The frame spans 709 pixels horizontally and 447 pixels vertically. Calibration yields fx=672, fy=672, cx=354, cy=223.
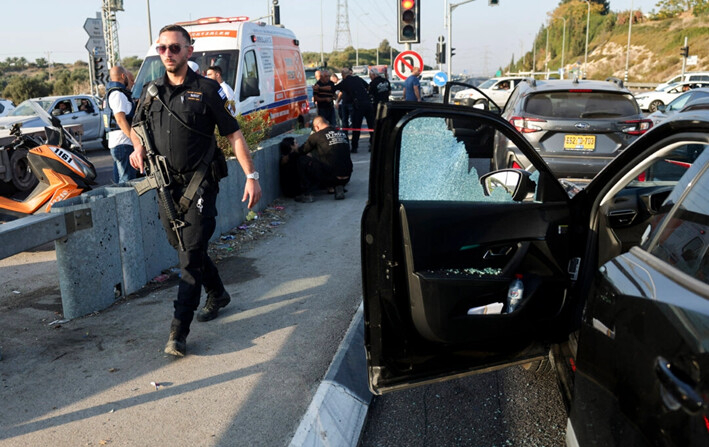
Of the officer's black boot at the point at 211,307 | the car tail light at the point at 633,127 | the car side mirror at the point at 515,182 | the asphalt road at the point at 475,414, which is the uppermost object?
the car side mirror at the point at 515,182

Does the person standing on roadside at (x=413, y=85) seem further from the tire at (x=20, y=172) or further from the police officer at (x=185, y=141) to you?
the police officer at (x=185, y=141)

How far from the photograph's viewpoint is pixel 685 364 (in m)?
1.68

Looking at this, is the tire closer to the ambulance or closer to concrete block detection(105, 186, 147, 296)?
the ambulance

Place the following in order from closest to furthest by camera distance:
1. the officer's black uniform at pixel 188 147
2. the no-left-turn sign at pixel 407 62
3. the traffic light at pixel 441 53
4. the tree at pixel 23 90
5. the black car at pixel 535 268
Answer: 1. the black car at pixel 535 268
2. the officer's black uniform at pixel 188 147
3. the no-left-turn sign at pixel 407 62
4. the traffic light at pixel 441 53
5. the tree at pixel 23 90

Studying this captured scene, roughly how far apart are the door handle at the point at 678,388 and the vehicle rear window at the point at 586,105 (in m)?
7.38

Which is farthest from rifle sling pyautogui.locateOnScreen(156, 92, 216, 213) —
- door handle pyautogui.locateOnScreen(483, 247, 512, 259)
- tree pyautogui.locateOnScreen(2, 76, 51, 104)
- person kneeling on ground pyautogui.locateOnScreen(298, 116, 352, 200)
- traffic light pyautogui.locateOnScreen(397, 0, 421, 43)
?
tree pyautogui.locateOnScreen(2, 76, 51, 104)

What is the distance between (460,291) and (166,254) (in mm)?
3726

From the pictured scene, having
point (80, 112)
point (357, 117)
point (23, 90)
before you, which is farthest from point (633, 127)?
point (23, 90)

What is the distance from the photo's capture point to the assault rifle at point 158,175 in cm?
431

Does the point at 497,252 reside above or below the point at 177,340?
above

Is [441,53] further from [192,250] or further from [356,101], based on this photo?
[192,250]

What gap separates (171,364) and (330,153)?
18.6ft

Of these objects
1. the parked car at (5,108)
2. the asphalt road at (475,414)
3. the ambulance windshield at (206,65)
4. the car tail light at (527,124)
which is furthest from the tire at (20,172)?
the asphalt road at (475,414)

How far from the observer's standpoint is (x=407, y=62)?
15.3 m
